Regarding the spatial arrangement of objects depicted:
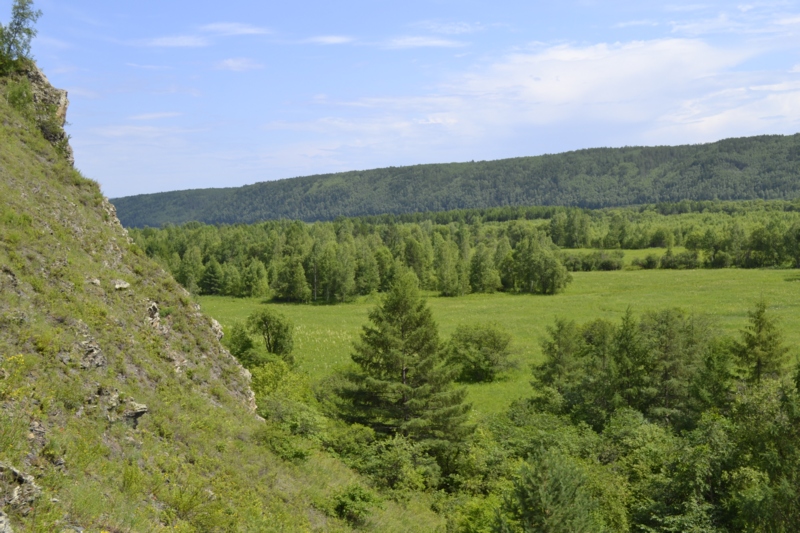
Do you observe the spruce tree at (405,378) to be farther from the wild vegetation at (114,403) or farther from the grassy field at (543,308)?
the grassy field at (543,308)

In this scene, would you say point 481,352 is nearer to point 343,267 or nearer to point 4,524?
point 4,524

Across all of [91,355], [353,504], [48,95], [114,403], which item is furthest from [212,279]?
[114,403]

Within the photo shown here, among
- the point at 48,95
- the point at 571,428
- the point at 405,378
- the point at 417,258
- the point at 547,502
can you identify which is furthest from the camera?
the point at 417,258

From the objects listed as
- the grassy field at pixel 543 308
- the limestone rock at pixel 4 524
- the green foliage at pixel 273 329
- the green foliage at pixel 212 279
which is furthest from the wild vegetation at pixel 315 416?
the green foliage at pixel 212 279

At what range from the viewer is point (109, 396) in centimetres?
1216

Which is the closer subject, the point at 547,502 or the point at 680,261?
the point at 547,502

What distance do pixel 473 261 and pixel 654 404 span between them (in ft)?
236

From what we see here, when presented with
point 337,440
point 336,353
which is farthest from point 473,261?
point 337,440

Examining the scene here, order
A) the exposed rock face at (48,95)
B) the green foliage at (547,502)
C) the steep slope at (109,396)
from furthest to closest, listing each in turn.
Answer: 1. the exposed rock face at (48,95)
2. the green foliage at (547,502)
3. the steep slope at (109,396)

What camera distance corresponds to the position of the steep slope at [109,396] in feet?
30.1

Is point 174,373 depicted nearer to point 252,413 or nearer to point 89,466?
point 252,413

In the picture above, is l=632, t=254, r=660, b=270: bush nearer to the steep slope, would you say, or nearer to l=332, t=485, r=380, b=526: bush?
the steep slope

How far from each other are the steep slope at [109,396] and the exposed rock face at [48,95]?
2.59ft

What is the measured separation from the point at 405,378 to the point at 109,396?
14744mm
